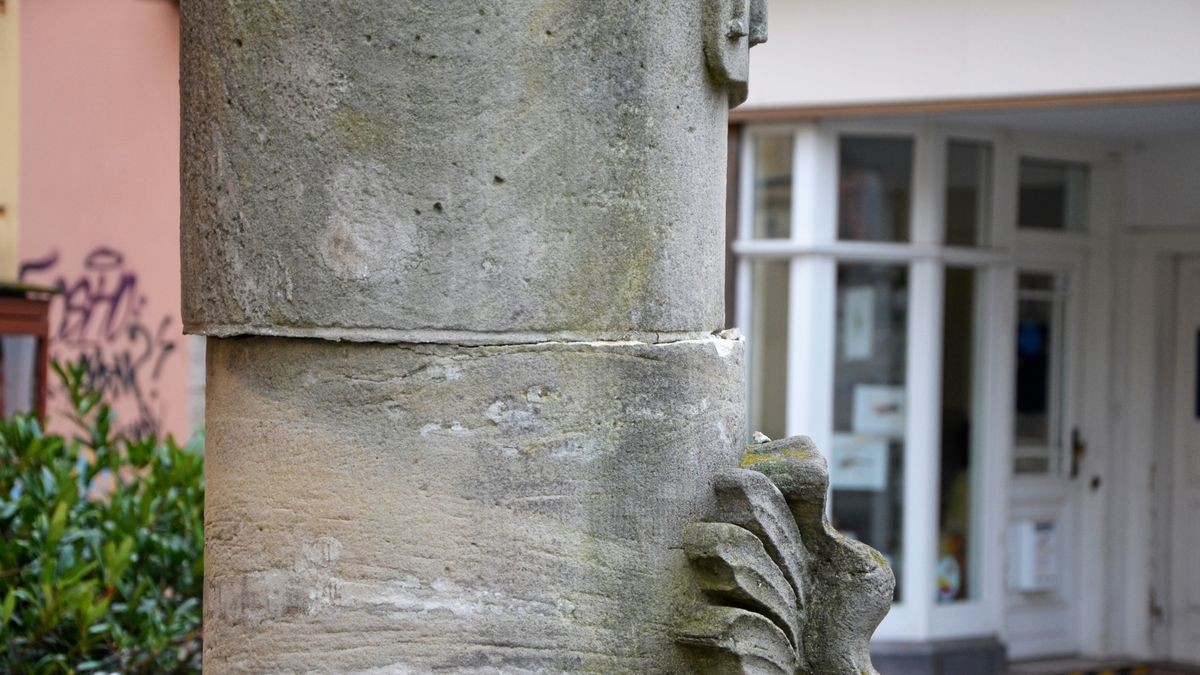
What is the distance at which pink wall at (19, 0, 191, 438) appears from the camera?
835 centimetres

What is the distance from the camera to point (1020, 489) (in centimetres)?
911

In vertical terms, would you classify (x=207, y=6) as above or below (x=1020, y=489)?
above

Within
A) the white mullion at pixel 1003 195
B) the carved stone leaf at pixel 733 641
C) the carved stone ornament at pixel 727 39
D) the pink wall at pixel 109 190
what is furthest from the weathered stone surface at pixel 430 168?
the white mullion at pixel 1003 195

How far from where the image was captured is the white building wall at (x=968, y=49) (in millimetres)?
7418

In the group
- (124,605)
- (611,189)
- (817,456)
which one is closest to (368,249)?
(611,189)

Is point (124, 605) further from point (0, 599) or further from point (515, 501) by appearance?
point (515, 501)

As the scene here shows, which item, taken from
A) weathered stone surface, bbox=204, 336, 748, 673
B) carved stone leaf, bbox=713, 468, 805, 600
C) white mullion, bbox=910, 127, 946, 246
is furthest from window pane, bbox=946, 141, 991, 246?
weathered stone surface, bbox=204, 336, 748, 673

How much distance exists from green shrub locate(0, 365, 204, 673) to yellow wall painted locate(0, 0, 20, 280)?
2263 millimetres

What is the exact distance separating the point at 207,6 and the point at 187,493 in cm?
221

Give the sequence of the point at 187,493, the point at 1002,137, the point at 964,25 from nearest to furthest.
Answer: the point at 187,493 < the point at 964,25 < the point at 1002,137

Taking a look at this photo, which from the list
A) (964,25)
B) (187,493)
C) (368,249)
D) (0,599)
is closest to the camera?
(368,249)

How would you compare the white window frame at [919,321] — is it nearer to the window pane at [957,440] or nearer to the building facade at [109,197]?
the window pane at [957,440]

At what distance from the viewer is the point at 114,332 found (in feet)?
28.6

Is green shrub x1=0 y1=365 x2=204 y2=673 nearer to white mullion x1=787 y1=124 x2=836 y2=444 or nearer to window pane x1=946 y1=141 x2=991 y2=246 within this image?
white mullion x1=787 y1=124 x2=836 y2=444
